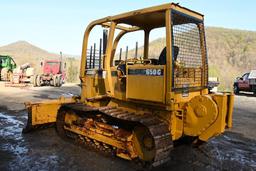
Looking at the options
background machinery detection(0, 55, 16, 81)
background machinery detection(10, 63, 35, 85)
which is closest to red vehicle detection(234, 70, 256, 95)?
background machinery detection(10, 63, 35, 85)

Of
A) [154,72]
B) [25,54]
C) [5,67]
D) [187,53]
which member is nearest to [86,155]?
[154,72]

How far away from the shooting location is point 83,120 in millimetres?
6438

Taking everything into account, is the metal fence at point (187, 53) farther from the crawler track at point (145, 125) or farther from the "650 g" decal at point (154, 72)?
the crawler track at point (145, 125)

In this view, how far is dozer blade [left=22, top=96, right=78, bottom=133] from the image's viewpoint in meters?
7.13

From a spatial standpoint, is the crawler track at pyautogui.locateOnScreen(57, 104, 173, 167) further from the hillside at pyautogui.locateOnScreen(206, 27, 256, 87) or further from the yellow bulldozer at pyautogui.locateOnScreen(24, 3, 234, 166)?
the hillside at pyautogui.locateOnScreen(206, 27, 256, 87)

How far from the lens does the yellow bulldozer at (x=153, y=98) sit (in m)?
5.03

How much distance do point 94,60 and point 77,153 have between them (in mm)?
2163

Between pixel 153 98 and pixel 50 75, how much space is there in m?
20.4

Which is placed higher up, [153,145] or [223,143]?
[153,145]

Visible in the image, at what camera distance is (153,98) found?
205 inches

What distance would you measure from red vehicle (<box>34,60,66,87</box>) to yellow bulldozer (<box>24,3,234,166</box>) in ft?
58.1

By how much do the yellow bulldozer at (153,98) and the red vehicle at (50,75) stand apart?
17.7 m

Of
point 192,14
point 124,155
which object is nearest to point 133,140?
point 124,155

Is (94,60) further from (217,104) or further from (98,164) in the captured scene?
(217,104)
